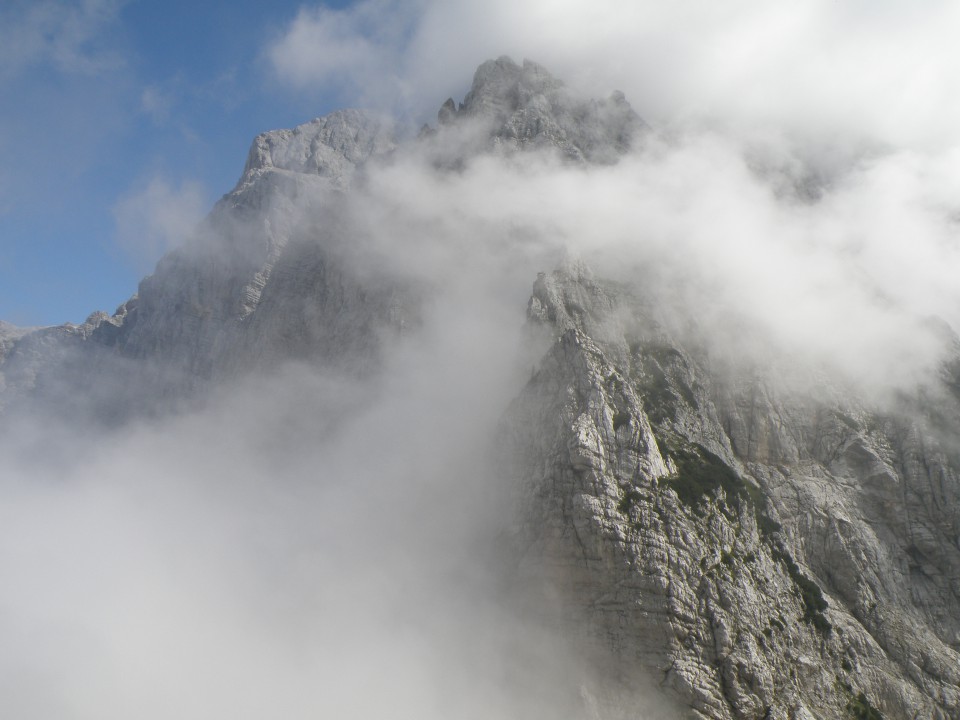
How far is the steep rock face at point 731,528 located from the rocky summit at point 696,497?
0.76 feet

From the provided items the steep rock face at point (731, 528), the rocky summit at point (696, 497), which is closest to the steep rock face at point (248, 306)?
the rocky summit at point (696, 497)

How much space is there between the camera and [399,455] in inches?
4242

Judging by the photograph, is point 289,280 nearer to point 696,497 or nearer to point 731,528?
point 696,497

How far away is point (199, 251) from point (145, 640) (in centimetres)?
10428

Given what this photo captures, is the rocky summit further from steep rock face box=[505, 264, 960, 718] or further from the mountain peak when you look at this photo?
the mountain peak

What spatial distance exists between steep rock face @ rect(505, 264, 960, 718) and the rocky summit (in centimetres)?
23

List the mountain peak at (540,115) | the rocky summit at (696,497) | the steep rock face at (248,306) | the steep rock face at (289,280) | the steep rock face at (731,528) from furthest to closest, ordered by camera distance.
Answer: the mountain peak at (540,115) < the steep rock face at (289,280) < the steep rock face at (248,306) < the rocky summit at (696,497) < the steep rock face at (731,528)

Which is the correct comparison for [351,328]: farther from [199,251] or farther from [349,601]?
[199,251]

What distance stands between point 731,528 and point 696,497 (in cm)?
548

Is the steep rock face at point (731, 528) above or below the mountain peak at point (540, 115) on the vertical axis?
below

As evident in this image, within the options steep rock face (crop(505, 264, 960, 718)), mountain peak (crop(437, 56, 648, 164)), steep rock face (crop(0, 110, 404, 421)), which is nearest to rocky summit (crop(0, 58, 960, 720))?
steep rock face (crop(505, 264, 960, 718))

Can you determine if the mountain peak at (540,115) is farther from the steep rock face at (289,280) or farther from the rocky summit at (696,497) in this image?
the rocky summit at (696,497)

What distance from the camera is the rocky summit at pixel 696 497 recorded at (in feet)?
230

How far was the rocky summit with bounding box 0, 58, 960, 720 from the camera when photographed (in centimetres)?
7000
